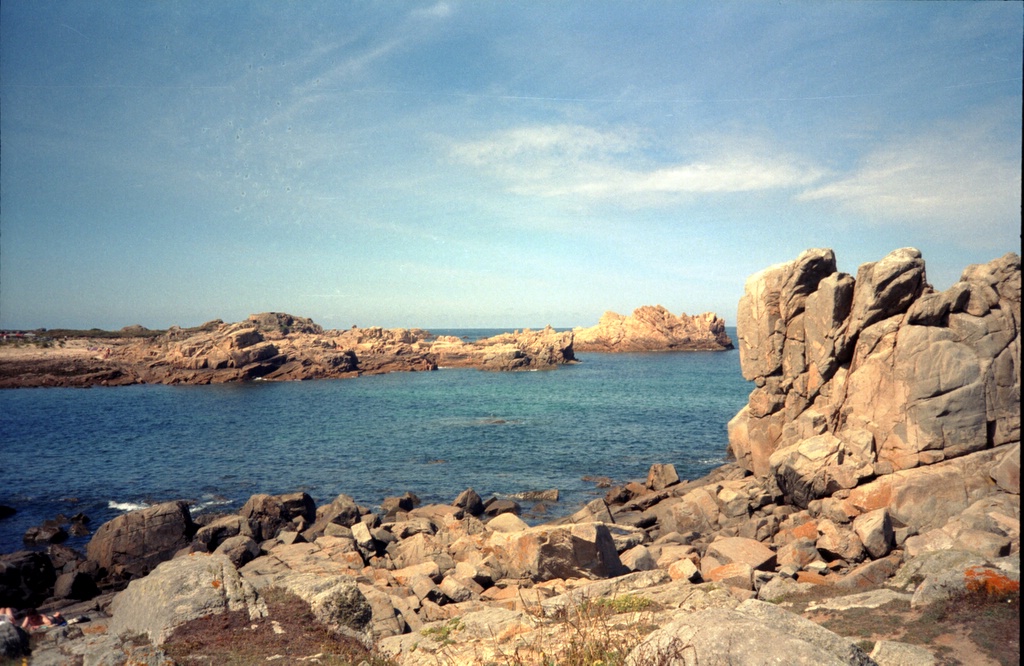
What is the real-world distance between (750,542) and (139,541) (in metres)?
24.2

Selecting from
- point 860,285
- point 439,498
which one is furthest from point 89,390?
point 860,285

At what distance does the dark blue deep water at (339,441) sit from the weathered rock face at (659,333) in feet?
240

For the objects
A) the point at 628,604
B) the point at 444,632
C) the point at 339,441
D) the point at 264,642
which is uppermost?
the point at 264,642

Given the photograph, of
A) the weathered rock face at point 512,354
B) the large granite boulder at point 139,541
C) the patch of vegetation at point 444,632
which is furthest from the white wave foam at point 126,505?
the weathered rock face at point 512,354

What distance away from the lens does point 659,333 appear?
164 metres

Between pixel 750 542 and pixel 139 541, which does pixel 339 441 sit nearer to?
pixel 139 541

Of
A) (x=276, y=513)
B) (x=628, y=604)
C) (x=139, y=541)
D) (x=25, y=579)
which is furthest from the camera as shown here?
(x=276, y=513)

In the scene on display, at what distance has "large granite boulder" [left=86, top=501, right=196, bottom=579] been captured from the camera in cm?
2428

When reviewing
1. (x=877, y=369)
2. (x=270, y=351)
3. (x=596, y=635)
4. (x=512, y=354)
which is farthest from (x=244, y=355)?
(x=596, y=635)

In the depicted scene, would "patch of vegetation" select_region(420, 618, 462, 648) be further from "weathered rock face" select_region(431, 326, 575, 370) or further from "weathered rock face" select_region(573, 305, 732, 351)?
"weathered rock face" select_region(573, 305, 732, 351)

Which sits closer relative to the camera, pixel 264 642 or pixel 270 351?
pixel 264 642

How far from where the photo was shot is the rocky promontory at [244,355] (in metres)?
101

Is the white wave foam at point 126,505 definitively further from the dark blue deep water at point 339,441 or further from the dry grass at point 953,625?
the dry grass at point 953,625

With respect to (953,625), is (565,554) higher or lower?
lower
